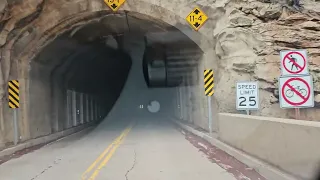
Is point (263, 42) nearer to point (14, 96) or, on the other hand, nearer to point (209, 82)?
point (209, 82)

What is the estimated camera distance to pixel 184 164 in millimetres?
10922

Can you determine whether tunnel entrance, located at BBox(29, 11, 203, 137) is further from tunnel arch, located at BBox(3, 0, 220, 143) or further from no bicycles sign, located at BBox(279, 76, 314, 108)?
no bicycles sign, located at BBox(279, 76, 314, 108)

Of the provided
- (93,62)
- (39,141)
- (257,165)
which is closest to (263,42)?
(257,165)

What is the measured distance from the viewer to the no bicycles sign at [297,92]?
8609mm

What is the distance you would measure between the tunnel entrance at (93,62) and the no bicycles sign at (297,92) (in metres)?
11.5

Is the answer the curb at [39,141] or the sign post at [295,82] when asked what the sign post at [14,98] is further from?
the sign post at [295,82]

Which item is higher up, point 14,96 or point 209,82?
point 209,82

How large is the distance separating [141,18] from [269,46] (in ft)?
20.9

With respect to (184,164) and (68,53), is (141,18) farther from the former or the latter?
(184,164)

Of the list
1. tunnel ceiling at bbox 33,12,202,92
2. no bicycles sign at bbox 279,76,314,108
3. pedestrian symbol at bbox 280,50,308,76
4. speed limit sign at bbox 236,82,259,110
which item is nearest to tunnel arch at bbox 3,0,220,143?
tunnel ceiling at bbox 33,12,202,92

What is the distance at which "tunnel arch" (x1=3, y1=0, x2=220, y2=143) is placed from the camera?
18.1m

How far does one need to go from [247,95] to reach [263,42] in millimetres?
4053

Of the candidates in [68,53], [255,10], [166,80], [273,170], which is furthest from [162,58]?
[273,170]

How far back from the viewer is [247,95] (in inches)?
549
